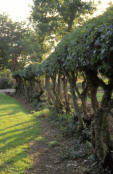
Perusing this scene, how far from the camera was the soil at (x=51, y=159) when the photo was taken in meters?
4.64

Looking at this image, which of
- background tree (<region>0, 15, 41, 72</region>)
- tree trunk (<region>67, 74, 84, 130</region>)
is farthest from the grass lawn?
background tree (<region>0, 15, 41, 72</region>)

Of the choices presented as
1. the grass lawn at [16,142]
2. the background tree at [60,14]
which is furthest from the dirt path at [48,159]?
the background tree at [60,14]

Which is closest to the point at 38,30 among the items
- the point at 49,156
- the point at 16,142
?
the point at 16,142

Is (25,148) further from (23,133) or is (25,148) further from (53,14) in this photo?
(53,14)

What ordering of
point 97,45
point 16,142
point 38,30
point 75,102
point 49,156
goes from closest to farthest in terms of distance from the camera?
point 97,45
point 49,156
point 16,142
point 75,102
point 38,30

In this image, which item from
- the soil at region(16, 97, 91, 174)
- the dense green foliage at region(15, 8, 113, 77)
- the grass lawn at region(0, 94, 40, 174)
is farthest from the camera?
the grass lawn at region(0, 94, 40, 174)

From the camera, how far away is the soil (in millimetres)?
4641

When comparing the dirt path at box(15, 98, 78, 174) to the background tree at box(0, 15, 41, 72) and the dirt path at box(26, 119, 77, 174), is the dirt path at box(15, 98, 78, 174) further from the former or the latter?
the background tree at box(0, 15, 41, 72)

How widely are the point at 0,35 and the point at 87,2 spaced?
1669 centimetres

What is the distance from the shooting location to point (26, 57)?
97.1ft

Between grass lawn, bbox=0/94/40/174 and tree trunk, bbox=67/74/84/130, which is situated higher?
tree trunk, bbox=67/74/84/130

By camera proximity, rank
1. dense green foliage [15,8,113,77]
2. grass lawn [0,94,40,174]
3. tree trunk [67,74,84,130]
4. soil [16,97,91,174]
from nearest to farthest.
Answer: dense green foliage [15,8,113,77], soil [16,97,91,174], grass lawn [0,94,40,174], tree trunk [67,74,84,130]

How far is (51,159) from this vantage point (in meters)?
5.38

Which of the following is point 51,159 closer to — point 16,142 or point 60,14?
point 16,142
